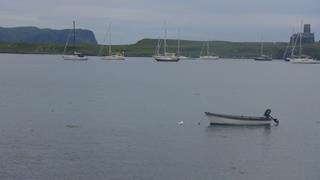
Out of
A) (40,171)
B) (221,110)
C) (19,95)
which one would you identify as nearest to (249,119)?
(221,110)

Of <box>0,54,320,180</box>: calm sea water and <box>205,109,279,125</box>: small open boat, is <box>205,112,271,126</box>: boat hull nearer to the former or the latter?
<box>205,109,279,125</box>: small open boat

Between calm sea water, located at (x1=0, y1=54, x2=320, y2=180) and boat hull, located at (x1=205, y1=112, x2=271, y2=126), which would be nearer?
calm sea water, located at (x1=0, y1=54, x2=320, y2=180)

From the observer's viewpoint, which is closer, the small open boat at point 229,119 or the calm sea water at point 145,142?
the calm sea water at point 145,142

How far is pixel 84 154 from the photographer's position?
3659cm

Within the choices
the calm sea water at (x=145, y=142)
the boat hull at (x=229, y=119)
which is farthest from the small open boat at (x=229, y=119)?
the calm sea water at (x=145, y=142)

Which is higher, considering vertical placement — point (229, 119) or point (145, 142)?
point (229, 119)

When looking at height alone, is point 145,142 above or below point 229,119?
below

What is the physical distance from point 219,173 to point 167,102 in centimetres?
3828

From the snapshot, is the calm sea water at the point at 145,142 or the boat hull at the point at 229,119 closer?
the calm sea water at the point at 145,142

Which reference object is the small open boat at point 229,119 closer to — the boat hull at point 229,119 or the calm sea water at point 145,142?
the boat hull at point 229,119

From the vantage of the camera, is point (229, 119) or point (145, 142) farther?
point (229, 119)

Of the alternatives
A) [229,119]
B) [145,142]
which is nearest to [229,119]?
[229,119]

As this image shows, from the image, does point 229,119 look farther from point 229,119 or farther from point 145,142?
point 145,142

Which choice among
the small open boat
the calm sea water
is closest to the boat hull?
the small open boat
